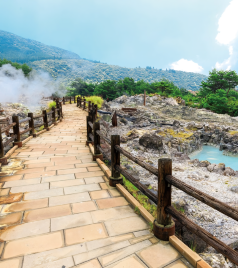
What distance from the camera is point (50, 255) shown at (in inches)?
75.2

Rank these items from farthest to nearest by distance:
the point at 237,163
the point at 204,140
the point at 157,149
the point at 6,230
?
the point at 204,140 < the point at 237,163 < the point at 157,149 < the point at 6,230

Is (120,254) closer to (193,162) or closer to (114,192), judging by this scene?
(114,192)

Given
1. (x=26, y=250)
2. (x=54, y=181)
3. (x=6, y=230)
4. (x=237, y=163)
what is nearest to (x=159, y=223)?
(x=26, y=250)

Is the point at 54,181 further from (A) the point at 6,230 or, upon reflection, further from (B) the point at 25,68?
(B) the point at 25,68

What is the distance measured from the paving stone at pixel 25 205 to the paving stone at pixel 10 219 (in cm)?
12

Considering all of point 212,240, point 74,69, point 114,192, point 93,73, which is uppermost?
point 74,69

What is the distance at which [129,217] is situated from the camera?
2.58 meters

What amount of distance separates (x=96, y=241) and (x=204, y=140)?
14.6 m

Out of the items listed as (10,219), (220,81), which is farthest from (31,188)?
(220,81)

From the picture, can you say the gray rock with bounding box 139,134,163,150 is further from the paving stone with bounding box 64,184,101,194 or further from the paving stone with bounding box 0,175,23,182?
the paving stone with bounding box 0,175,23,182

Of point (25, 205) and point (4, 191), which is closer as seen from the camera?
point (25, 205)

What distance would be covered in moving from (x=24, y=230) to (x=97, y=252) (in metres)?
0.92

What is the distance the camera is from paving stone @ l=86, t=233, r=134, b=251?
80.3 inches

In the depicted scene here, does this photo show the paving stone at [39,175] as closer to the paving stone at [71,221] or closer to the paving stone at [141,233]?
the paving stone at [71,221]
